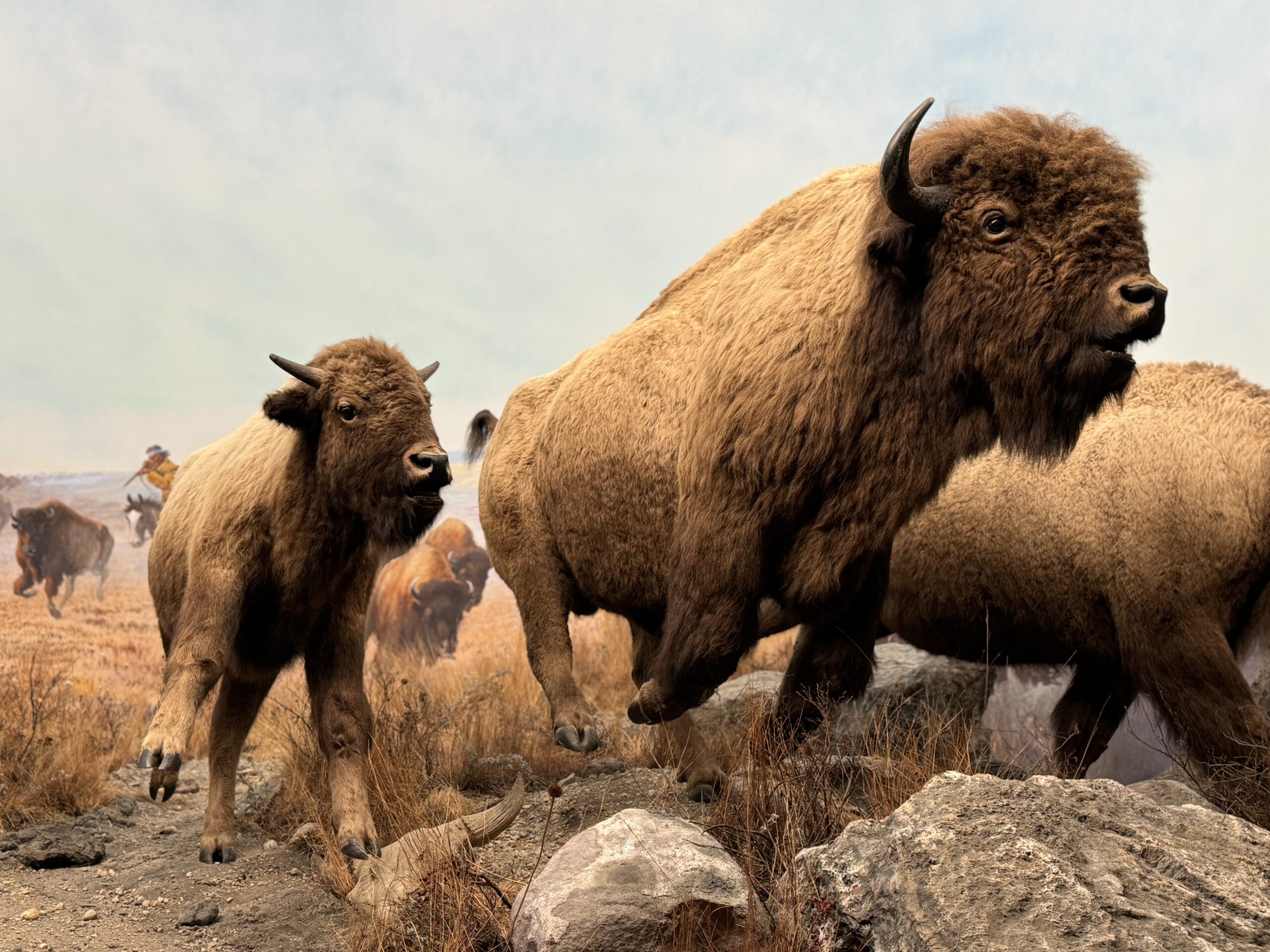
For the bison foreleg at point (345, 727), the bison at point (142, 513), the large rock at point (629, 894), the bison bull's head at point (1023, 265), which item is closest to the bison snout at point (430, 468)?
the bison foreleg at point (345, 727)

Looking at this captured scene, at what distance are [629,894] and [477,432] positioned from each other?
10.8 feet

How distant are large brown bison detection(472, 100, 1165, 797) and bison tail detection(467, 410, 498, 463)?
172 centimetres

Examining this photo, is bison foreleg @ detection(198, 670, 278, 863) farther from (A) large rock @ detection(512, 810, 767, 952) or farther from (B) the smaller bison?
(B) the smaller bison

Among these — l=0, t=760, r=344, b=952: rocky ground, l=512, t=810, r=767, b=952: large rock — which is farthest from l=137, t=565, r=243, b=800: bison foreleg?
l=512, t=810, r=767, b=952: large rock

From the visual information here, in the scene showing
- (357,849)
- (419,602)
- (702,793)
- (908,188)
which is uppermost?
(908,188)

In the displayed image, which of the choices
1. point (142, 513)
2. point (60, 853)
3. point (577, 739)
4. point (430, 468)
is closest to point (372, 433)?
point (430, 468)

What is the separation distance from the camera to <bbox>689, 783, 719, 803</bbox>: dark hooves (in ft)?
15.0

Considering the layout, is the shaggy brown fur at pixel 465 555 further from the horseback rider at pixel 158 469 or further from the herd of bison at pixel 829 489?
the herd of bison at pixel 829 489

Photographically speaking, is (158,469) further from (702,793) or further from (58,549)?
(702,793)

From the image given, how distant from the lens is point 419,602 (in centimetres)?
1286

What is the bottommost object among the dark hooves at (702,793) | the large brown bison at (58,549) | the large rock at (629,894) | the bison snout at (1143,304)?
the dark hooves at (702,793)

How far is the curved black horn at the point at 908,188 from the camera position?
2898mm

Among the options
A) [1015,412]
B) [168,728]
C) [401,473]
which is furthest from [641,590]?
[168,728]

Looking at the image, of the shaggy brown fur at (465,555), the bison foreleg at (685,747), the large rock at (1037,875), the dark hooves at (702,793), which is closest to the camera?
the large rock at (1037,875)
